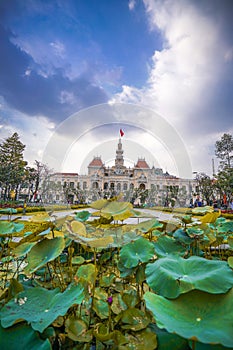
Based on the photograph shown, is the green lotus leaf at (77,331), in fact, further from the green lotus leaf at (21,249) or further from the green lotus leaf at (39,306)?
the green lotus leaf at (21,249)

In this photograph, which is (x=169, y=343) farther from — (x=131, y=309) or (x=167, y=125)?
(x=167, y=125)

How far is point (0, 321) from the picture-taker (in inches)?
18.7

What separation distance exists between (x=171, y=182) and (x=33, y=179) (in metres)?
23.3

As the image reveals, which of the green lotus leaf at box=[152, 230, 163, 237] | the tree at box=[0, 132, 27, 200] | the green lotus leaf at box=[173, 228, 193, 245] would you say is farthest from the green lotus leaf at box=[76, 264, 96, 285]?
the tree at box=[0, 132, 27, 200]

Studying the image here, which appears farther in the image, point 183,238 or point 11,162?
point 11,162

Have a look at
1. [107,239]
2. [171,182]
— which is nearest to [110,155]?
[171,182]

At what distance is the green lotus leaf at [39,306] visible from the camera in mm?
438

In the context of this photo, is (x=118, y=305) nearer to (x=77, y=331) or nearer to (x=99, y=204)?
(x=77, y=331)

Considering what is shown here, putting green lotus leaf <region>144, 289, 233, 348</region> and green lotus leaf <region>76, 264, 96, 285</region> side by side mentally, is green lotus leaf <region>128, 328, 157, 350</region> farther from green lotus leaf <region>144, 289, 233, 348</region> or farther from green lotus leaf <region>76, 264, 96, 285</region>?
green lotus leaf <region>76, 264, 96, 285</region>

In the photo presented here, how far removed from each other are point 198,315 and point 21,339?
39cm

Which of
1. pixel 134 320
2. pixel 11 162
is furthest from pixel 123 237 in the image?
pixel 11 162

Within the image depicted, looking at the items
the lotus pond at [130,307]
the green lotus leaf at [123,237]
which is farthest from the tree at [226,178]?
the lotus pond at [130,307]

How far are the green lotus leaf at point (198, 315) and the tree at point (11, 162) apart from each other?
19.1 metres

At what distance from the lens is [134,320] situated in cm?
59
